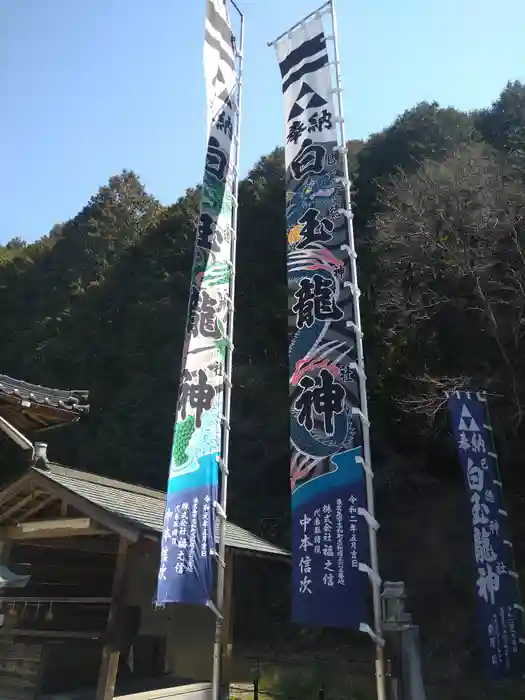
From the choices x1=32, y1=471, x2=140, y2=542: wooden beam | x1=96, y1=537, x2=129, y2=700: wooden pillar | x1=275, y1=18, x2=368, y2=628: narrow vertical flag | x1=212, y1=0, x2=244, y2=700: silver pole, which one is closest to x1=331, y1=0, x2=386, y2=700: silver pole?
x1=275, y1=18, x2=368, y2=628: narrow vertical flag

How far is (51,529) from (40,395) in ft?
5.66

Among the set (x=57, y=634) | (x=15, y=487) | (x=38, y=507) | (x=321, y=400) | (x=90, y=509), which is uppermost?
(x=321, y=400)

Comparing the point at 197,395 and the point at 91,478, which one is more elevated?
the point at 197,395

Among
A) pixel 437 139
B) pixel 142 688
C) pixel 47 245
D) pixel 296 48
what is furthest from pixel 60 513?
pixel 47 245

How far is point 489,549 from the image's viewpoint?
26.1ft

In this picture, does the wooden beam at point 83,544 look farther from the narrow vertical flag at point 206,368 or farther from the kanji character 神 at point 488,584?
the kanji character 神 at point 488,584

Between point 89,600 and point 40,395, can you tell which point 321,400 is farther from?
point 89,600

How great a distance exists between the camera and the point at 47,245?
113ft

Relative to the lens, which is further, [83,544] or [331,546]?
[83,544]

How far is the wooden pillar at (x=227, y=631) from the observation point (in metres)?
6.41

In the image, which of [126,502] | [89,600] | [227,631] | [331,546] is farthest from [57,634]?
[331,546]

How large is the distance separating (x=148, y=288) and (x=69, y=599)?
18.9 m

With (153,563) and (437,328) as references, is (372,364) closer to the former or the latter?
(437,328)

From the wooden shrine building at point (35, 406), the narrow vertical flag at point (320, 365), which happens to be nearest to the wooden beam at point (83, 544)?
the wooden shrine building at point (35, 406)
